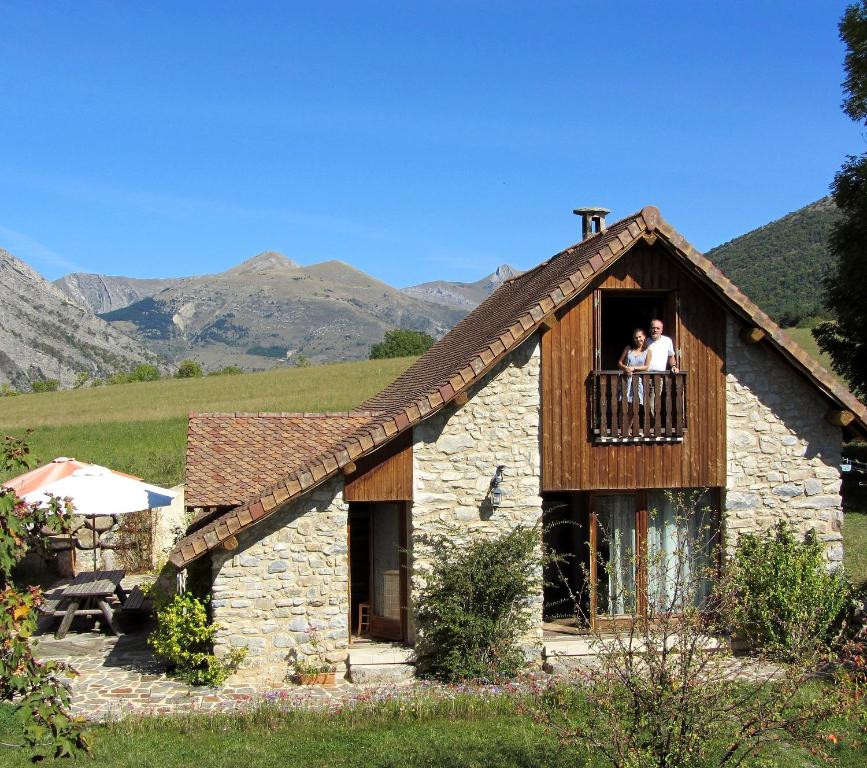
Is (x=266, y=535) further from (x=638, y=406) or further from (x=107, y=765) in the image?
(x=638, y=406)

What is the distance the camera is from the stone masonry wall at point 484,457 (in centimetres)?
1153

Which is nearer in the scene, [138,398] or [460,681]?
[460,681]

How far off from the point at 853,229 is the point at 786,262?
66.7 meters

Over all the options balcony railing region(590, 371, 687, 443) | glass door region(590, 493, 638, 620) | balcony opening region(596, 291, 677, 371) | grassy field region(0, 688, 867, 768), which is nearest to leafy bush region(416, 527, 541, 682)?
grassy field region(0, 688, 867, 768)

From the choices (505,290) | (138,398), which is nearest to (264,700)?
(505,290)

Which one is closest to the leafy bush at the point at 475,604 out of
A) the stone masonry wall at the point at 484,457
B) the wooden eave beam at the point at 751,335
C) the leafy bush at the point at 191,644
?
the stone masonry wall at the point at 484,457

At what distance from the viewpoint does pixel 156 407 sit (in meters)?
49.0

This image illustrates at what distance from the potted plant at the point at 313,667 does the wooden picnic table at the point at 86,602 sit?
3988 mm

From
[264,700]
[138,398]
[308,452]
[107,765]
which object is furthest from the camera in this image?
[138,398]

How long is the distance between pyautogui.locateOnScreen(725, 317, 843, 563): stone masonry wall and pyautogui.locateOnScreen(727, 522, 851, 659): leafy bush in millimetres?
258

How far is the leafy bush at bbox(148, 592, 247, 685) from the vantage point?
35.9 ft

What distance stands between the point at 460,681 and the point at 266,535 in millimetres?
3139

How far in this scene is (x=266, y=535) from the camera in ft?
36.6

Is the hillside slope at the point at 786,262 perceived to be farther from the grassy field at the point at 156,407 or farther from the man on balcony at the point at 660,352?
the man on balcony at the point at 660,352
